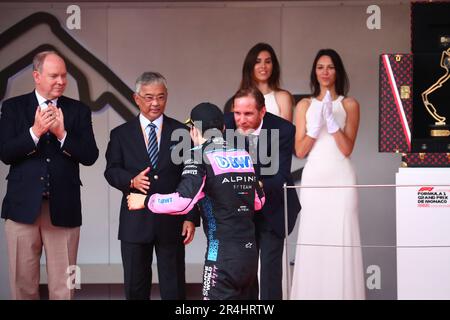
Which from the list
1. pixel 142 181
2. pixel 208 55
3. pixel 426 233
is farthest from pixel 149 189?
pixel 208 55

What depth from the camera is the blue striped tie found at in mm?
6164

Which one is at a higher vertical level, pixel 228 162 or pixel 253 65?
pixel 253 65

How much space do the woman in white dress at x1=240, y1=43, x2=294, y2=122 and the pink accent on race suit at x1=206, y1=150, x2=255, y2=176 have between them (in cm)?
194

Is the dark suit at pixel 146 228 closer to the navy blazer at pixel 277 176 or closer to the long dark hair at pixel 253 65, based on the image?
the navy blazer at pixel 277 176

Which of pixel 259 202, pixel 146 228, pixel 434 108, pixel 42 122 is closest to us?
pixel 259 202

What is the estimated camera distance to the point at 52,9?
804cm

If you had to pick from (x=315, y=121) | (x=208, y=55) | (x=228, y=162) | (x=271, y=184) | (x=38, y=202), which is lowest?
(x=38, y=202)

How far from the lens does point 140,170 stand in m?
6.15

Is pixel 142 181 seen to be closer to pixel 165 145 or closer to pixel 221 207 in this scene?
pixel 165 145

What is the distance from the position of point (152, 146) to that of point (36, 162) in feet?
2.34

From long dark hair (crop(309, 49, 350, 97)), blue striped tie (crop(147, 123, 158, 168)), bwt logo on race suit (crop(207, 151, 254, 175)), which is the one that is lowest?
bwt logo on race suit (crop(207, 151, 254, 175))

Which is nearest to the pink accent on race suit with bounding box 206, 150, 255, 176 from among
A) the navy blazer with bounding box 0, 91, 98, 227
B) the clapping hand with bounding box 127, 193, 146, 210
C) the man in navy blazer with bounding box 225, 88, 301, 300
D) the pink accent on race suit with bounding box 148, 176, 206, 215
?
the pink accent on race suit with bounding box 148, 176, 206, 215

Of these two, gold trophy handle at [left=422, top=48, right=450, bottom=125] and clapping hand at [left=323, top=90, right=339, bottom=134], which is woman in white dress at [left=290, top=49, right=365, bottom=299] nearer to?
clapping hand at [left=323, top=90, right=339, bottom=134]
